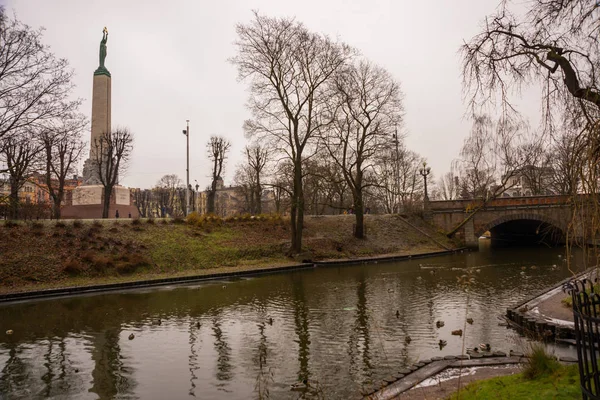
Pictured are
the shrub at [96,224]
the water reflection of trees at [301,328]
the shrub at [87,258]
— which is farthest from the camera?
the shrub at [96,224]

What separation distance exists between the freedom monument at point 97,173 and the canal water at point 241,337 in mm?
21069

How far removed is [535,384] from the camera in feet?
17.5

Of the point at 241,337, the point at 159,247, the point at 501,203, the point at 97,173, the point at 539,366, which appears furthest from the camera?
the point at 501,203

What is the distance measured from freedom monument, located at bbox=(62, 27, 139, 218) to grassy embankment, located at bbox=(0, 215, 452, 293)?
9.33 meters

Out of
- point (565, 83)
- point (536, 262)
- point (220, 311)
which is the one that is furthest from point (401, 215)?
point (565, 83)

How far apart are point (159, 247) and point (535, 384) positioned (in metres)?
24.5

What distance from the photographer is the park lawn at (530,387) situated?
4866mm

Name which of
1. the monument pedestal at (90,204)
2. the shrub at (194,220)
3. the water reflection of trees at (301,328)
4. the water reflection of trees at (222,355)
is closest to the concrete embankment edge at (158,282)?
the water reflection of trees at (301,328)

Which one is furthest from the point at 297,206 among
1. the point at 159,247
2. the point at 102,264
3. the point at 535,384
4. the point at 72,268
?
the point at 535,384

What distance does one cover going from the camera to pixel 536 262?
2677cm

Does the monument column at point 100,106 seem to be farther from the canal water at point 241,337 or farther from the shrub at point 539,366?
the shrub at point 539,366

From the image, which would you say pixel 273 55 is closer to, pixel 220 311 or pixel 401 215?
pixel 220 311

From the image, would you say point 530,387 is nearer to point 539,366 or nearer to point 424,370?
point 539,366

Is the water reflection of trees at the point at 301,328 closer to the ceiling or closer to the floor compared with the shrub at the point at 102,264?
closer to the floor
